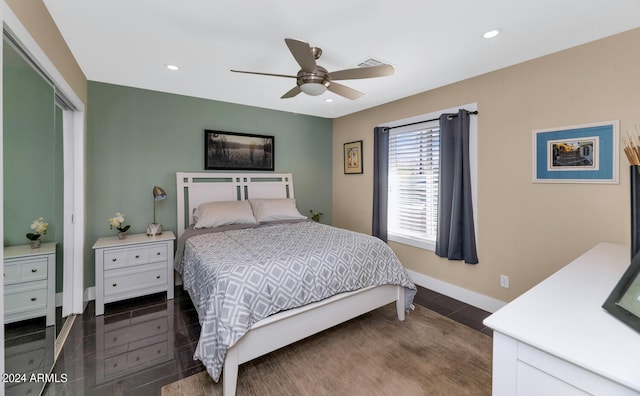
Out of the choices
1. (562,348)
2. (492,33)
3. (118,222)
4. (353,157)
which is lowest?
(562,348)

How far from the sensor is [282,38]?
222cm

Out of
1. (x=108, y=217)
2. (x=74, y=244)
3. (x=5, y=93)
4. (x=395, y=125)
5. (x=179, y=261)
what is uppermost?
(x=395, y=125)

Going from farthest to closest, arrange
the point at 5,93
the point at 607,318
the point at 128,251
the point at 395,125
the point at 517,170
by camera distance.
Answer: the point at 395,125 < the point at 128,251 < the point at 517,170 < the point at 5,93 < the point at 607,318

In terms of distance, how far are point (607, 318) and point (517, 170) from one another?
2.14 metres

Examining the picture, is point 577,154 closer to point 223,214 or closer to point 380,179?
point 380,179

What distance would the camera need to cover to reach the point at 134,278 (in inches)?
118

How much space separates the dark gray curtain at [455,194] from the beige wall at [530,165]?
125mm

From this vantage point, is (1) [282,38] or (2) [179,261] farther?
(2) [179,261]

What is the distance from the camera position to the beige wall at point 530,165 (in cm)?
215

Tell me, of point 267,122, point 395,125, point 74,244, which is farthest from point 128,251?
point 395,125

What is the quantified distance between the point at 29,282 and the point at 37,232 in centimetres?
31

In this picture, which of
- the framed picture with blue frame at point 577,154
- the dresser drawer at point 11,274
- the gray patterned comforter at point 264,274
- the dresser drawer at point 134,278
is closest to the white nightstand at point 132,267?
the dresser drawer at point 134,278

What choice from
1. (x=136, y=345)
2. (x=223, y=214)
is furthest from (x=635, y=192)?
(x=223, y=214)

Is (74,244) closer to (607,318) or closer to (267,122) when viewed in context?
(267,122)
